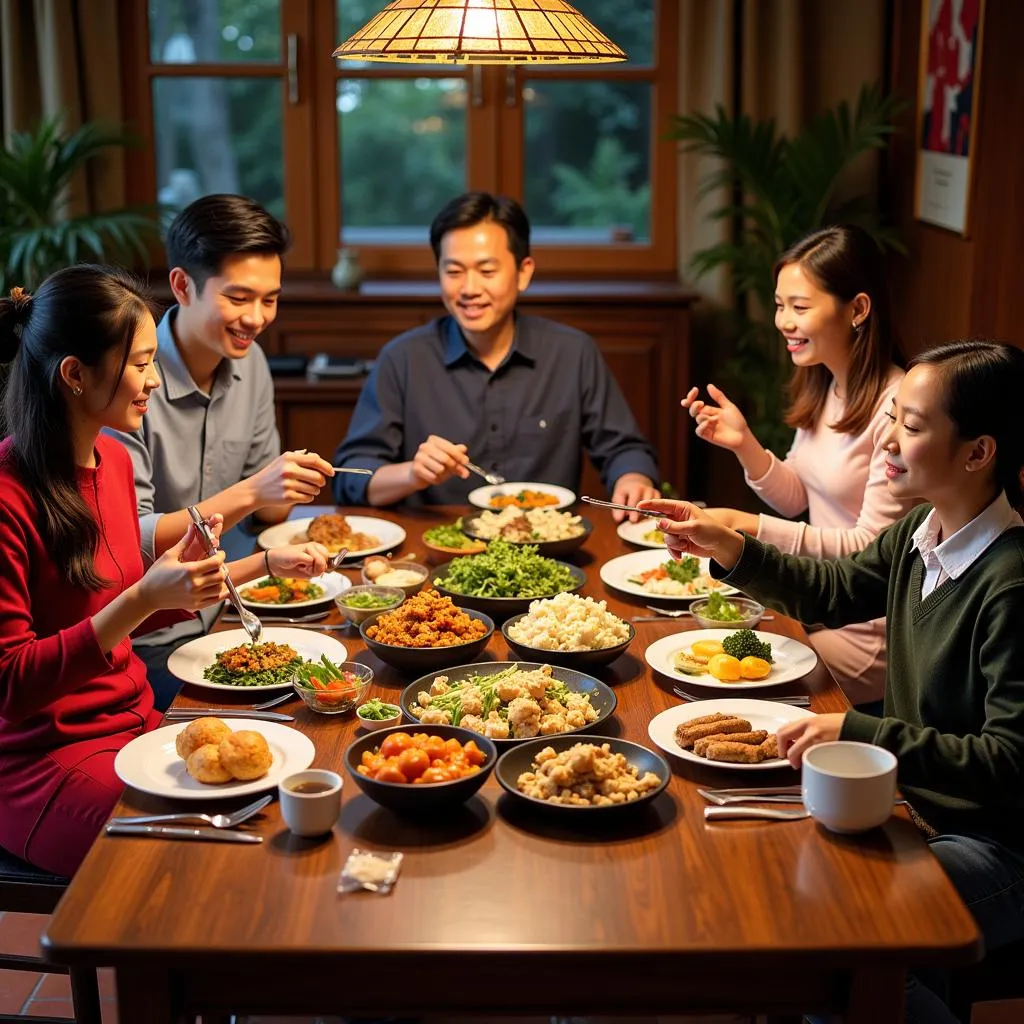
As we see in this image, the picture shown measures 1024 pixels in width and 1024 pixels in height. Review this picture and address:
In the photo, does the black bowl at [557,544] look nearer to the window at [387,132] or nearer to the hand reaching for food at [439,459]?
the hand reaching for food at [439,459]

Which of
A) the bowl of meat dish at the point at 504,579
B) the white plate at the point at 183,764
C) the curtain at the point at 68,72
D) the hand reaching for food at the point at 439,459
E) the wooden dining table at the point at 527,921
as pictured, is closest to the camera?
the wooden dining table at the point at 527,921

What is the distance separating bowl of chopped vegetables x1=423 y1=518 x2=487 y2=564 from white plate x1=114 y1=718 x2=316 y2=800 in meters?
0.89

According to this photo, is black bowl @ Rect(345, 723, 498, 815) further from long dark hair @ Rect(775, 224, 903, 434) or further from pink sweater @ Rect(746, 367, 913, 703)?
long dark hair @ Rect(775, 224, 903, 434)

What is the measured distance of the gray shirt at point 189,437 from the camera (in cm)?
290

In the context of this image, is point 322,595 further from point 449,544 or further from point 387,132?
point 387,132

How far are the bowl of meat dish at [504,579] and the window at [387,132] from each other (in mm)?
2891

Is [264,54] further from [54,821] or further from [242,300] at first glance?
[54,821]

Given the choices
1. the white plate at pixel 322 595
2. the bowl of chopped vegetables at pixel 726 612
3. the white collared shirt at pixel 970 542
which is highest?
the white collared shirt at pixel 970 542

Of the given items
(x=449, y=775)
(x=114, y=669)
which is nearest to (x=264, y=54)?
(x=114, y=669)

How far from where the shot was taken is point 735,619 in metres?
2.37

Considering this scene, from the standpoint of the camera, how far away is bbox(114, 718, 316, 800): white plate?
175 centimetres

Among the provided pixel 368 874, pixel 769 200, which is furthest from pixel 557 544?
pixel 769 200

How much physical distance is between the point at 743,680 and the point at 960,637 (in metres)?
0.35

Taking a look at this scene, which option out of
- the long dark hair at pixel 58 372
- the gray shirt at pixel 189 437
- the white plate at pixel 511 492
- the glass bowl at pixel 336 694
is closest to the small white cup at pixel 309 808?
the glass bowl at pixel 336 694
